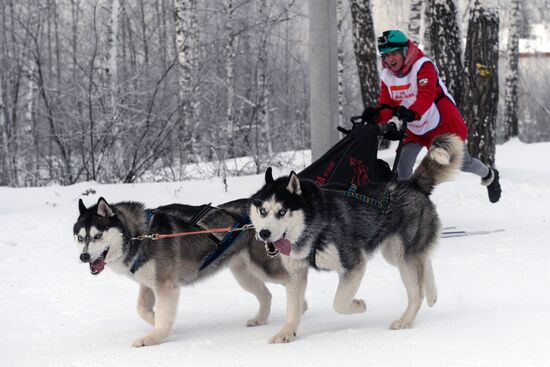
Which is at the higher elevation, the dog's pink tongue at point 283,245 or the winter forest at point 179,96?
the winter forest at point 179,96

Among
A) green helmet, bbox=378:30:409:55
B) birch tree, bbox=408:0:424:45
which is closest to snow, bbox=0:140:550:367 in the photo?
green helmet, bbox=378:30:409:55

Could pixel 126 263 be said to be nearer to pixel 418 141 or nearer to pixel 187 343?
pixel 187 343

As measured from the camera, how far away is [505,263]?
17.9ft

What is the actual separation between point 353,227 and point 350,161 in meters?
1.06

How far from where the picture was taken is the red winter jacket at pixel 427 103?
5066 millimetres

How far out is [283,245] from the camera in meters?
3.72

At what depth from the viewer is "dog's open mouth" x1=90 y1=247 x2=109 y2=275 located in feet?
12.6

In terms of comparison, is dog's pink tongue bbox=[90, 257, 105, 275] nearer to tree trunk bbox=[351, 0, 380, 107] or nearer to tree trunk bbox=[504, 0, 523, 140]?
tree trunk bbox=[351, 0, 380, 107]

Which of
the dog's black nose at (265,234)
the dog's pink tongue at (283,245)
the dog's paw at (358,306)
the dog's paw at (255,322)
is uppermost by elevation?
the dog's black nose at (265,234)

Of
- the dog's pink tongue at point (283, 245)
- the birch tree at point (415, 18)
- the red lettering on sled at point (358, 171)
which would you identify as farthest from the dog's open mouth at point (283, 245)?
the birch tree at point (415, 18)

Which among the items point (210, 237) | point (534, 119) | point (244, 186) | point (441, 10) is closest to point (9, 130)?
point (244, 186)

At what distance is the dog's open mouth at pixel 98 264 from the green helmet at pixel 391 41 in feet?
7.71

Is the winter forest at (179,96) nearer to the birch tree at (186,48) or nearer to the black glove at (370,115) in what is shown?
the birch tree at (186,48)

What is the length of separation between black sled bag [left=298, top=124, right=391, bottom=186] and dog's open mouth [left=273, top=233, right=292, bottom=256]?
110cm
